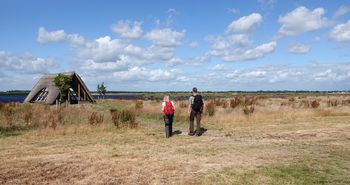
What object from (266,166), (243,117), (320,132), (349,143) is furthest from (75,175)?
(243,117)

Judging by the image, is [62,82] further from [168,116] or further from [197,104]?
[197,104]

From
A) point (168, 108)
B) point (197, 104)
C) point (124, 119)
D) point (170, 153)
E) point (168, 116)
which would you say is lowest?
point (170, 153)

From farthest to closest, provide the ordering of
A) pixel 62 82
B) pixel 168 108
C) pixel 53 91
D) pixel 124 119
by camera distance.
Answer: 1. pixel 53 91
2. pixel 62 82
3. pixel 124 119
4. pixel 168 108

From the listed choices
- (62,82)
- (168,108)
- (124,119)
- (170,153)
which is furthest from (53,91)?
(170,153)

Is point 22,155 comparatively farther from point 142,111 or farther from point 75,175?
point 142,111

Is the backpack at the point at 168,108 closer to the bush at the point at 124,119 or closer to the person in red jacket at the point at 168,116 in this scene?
the person in red jacket at the point at 168,116

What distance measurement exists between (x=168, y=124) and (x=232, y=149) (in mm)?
4053

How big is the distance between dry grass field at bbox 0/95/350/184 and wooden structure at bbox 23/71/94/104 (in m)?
21.3

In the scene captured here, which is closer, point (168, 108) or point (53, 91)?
point (168, 108)

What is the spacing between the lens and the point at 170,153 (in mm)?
12594

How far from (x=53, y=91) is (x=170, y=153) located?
32179 mm

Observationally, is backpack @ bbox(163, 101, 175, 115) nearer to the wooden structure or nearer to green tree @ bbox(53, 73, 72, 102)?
green tree @ bbox(53, 73, 72, 102)

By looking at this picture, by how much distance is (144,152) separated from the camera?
1277 cm

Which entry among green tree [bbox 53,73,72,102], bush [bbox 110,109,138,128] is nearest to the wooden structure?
green tree [bbox 53,73,72,102]
